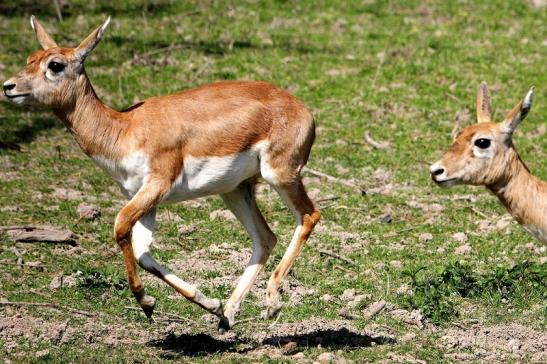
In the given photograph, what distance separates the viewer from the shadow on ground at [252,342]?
321 inches

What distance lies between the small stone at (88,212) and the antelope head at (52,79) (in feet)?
8.94

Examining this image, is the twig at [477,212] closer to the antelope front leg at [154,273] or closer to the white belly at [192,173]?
the white belly at [192,173]

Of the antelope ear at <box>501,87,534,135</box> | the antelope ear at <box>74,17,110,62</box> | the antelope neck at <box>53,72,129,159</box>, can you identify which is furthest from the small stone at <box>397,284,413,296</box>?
the antelope ear at <box>74,17,110,62</box>

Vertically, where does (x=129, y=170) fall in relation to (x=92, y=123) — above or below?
below

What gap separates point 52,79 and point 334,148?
5122mm

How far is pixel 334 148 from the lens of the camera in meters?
12.9

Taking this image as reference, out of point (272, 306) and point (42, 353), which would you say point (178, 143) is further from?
point (42, 353)

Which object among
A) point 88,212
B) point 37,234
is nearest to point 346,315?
point 37,234

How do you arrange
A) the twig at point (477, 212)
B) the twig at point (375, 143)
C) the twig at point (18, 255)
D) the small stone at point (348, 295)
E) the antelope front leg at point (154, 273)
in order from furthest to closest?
the twig at point (375, 143), the twig at point (477, 212), the twig at point (18, 255), the small stone at point (348, 295), the antelope front leg at point (154, 273)

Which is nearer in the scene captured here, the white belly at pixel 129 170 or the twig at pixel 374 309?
A: the white belly at pixel 129 170

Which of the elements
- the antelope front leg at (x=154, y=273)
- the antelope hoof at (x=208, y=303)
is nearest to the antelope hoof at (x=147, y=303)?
the antelope front leg at (x=154, y=273)

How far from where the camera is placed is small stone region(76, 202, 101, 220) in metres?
11.0

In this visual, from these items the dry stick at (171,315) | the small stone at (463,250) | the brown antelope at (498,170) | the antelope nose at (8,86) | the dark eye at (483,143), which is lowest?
the small stone at (463,250)

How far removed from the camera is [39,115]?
13.7 meters
